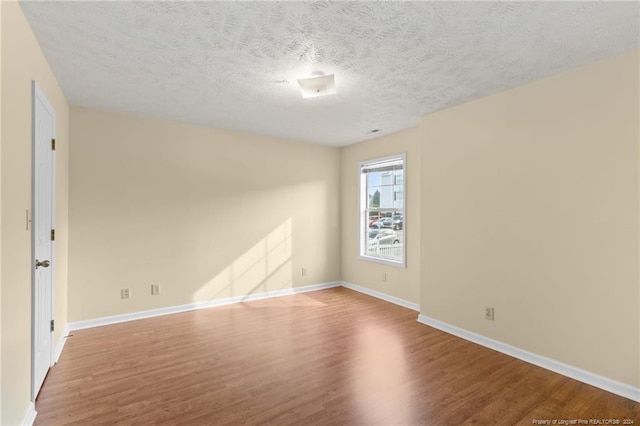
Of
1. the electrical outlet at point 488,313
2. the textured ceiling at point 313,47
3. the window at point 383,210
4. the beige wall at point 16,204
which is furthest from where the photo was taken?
the window at point 383,210

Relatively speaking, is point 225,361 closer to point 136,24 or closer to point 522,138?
point 136,24

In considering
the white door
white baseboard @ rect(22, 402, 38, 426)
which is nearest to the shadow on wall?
the white door

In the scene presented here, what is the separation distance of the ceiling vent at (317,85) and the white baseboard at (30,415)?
9.60 feet

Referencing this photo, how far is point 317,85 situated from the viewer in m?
2.63

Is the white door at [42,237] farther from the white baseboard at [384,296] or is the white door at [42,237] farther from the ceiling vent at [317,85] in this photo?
the white baseboard at [384,296]

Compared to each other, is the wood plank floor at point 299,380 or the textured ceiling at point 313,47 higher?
the textured ceiling at point 313,47

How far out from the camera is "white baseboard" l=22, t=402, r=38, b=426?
1.92m

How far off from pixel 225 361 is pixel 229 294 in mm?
1811

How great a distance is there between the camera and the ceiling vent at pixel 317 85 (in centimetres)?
259

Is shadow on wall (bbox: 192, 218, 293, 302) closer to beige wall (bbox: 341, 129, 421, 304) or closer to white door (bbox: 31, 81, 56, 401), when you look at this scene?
beige wall (bbox: 341, 129, 421, 304)

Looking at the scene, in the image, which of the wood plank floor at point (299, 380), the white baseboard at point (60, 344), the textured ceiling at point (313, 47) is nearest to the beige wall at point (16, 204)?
the textured ceiling at point (313, 47)

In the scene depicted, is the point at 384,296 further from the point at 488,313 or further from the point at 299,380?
the point at 299,380

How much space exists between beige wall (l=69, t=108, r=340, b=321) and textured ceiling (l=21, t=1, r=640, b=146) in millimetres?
716

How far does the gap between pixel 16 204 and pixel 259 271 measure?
130 inches
